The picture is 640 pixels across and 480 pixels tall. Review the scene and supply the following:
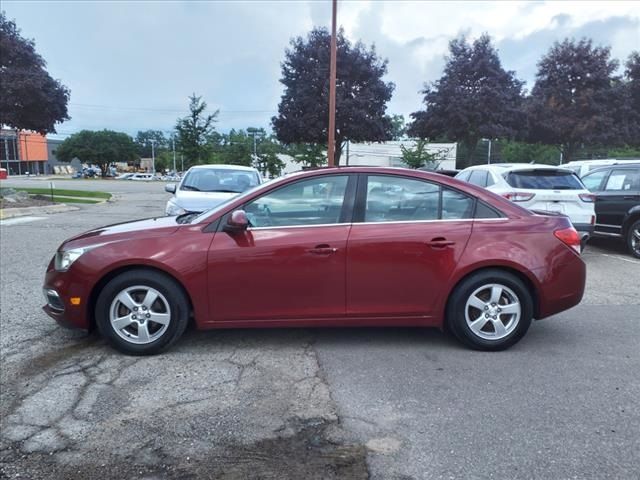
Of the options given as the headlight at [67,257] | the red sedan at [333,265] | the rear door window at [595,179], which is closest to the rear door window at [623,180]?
the rear door window at [595,179]

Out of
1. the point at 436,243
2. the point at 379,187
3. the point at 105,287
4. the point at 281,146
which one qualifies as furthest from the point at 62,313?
the point at 281,146

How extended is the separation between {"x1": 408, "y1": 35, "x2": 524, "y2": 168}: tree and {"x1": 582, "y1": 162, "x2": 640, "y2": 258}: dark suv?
53.6 ft

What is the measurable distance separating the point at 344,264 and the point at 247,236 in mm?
825

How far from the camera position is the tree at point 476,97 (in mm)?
25484

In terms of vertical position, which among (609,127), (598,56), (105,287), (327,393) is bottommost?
(327,393)

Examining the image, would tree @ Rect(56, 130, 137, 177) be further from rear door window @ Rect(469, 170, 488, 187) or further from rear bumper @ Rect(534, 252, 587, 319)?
rear bumper @ Rect(534, 252, 587, 319)

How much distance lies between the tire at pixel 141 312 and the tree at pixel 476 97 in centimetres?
2370

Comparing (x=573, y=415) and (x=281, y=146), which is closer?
(x=573, y=415)

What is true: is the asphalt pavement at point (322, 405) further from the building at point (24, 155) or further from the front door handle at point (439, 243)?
the building at point (24, 155)

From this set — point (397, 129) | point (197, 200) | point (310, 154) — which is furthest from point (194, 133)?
point (397, 129)

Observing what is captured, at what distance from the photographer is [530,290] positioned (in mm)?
4504

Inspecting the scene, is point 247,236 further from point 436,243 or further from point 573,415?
point 573,415

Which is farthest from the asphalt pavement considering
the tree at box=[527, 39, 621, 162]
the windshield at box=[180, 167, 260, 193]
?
the tree at box=[527, 39, 621, 162]

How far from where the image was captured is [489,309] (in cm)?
439
